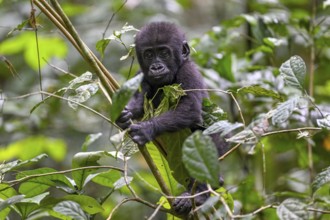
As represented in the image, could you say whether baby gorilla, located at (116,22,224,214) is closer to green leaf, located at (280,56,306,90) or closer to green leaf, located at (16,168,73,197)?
green leaf, located at (16,168,73,197)

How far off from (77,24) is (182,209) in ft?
16.2

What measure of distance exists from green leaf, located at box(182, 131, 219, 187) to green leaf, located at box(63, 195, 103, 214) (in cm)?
75

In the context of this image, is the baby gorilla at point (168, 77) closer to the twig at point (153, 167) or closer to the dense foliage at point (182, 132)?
the dense foliage at point (182, 132)

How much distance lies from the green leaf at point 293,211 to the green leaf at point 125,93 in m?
0.59

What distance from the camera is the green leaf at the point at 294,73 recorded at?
2.42 meters

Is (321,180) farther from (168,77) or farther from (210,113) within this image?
(168,77)

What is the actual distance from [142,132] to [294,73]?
0.76m

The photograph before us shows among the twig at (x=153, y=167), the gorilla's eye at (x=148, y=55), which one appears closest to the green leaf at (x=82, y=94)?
the twig at (x=153, y=167)

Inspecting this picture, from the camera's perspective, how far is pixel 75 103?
2559 millimetres

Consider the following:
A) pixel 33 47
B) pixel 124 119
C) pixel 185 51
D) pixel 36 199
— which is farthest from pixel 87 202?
pixel 33 47

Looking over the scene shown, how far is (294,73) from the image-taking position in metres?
2.44

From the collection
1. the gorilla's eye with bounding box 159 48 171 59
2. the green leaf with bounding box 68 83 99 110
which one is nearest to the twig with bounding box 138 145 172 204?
the green leaf with bounding box 68 83 99 110

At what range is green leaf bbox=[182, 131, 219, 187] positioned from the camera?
199 cm

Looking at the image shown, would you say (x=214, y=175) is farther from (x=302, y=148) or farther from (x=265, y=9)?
(x=265, y=9)
